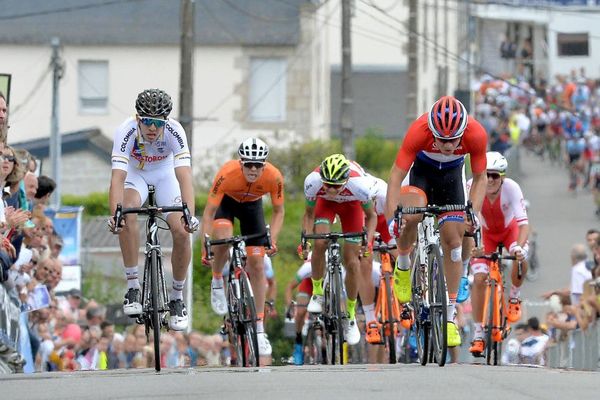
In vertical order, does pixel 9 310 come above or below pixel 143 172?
below

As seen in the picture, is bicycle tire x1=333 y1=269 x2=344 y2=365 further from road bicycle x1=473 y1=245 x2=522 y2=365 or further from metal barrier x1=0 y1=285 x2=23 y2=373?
metal barrier x1=0 y1=285 x2=23 y2=373

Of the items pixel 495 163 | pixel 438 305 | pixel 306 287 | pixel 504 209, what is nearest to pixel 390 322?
pixel 504 209

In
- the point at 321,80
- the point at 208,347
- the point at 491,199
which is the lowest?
the point at 208,347

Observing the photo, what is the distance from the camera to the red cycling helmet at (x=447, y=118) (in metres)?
14.9

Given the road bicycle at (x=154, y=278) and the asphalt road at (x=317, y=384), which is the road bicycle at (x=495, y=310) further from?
the road bicycle at (x=154, y=278)

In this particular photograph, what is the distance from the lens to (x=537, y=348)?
21609 mm

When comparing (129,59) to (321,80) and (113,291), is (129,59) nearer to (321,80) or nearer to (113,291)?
(321,80)

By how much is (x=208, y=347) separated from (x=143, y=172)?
850cm

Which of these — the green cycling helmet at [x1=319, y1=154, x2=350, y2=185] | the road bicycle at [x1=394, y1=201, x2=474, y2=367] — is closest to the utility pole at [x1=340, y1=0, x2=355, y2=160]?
the green cycling helmet at [x1=319, y1=154, x2=350, y2=185]

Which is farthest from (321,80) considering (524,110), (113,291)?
(113,291)

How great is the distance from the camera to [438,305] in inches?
576

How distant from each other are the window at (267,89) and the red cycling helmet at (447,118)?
1356 inches

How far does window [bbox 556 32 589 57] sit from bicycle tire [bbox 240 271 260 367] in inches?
2986

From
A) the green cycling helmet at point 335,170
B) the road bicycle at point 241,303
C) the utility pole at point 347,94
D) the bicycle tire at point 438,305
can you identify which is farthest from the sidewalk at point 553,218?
the bicycle tire at point 438,305
